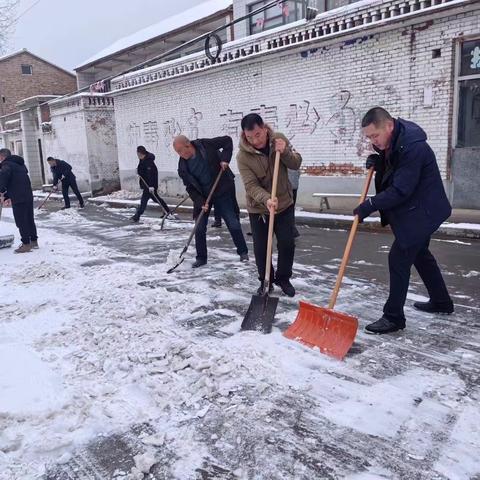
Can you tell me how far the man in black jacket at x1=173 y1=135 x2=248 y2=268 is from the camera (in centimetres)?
587

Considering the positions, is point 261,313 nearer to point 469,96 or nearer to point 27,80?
point 469,96

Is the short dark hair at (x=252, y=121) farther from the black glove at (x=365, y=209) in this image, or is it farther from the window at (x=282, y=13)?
the window at (x=282, y=13)

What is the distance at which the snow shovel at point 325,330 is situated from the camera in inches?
132

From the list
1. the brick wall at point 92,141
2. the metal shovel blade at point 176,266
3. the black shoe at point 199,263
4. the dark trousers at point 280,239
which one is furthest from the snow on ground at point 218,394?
the brick wall at point 92,141

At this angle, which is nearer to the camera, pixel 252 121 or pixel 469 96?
pixel 252 121

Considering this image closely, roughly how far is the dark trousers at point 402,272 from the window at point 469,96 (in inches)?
223

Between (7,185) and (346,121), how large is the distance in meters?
6.57

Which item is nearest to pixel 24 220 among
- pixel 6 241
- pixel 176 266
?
pixel 6 241

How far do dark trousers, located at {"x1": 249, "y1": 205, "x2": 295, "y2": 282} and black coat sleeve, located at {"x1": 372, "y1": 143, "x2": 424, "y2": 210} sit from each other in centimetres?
136

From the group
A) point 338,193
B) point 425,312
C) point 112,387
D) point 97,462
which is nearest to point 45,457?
point 97,462

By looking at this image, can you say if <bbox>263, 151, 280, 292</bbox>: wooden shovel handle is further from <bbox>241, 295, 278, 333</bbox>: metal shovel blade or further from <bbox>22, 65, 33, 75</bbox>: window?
<bbox>22, 65, 33, 75</bbox>: window

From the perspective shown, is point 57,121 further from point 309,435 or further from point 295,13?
point 309,435

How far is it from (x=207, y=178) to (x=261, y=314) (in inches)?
99.2

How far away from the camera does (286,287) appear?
4719 millimetres
